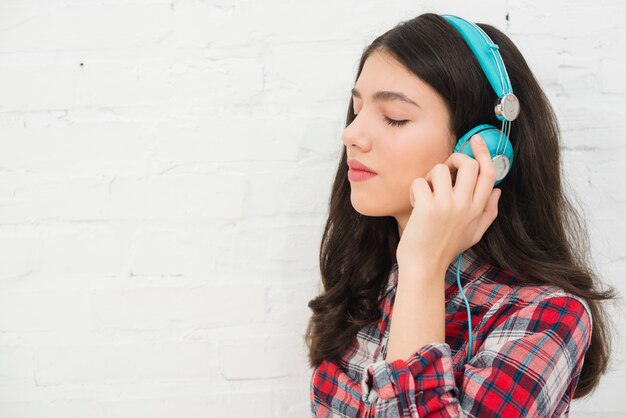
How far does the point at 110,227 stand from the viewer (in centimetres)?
134

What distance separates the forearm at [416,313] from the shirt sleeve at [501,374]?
24 millimetres

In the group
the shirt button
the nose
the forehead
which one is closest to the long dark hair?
the forehead

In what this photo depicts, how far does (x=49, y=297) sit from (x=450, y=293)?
879 mm

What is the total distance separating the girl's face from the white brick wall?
0.87ft

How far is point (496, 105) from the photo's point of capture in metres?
1.02

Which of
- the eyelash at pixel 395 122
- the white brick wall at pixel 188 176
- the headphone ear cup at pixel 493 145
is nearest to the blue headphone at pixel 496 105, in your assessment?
the headphone ear cup at pixel 493 145

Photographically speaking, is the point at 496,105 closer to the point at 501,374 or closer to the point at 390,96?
the point at 390,96

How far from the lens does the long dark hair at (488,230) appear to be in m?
1.04

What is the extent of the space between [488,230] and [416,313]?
27 cm

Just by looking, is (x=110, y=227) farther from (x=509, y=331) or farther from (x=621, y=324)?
(x=621, y=324)

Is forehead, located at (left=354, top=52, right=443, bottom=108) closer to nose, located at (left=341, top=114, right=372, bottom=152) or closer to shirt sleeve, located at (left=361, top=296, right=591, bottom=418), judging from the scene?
nose, located at (left=341, top=114, right=372, bottom=152)

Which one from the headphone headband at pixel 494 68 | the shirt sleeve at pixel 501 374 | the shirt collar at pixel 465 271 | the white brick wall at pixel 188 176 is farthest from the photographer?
the white brick wall at pixel 188 176

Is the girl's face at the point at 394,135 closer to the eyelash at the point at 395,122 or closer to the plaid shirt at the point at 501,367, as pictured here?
the eyelash at the point at 395,122

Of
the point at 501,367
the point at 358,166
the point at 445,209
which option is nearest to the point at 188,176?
the point at 358,166
